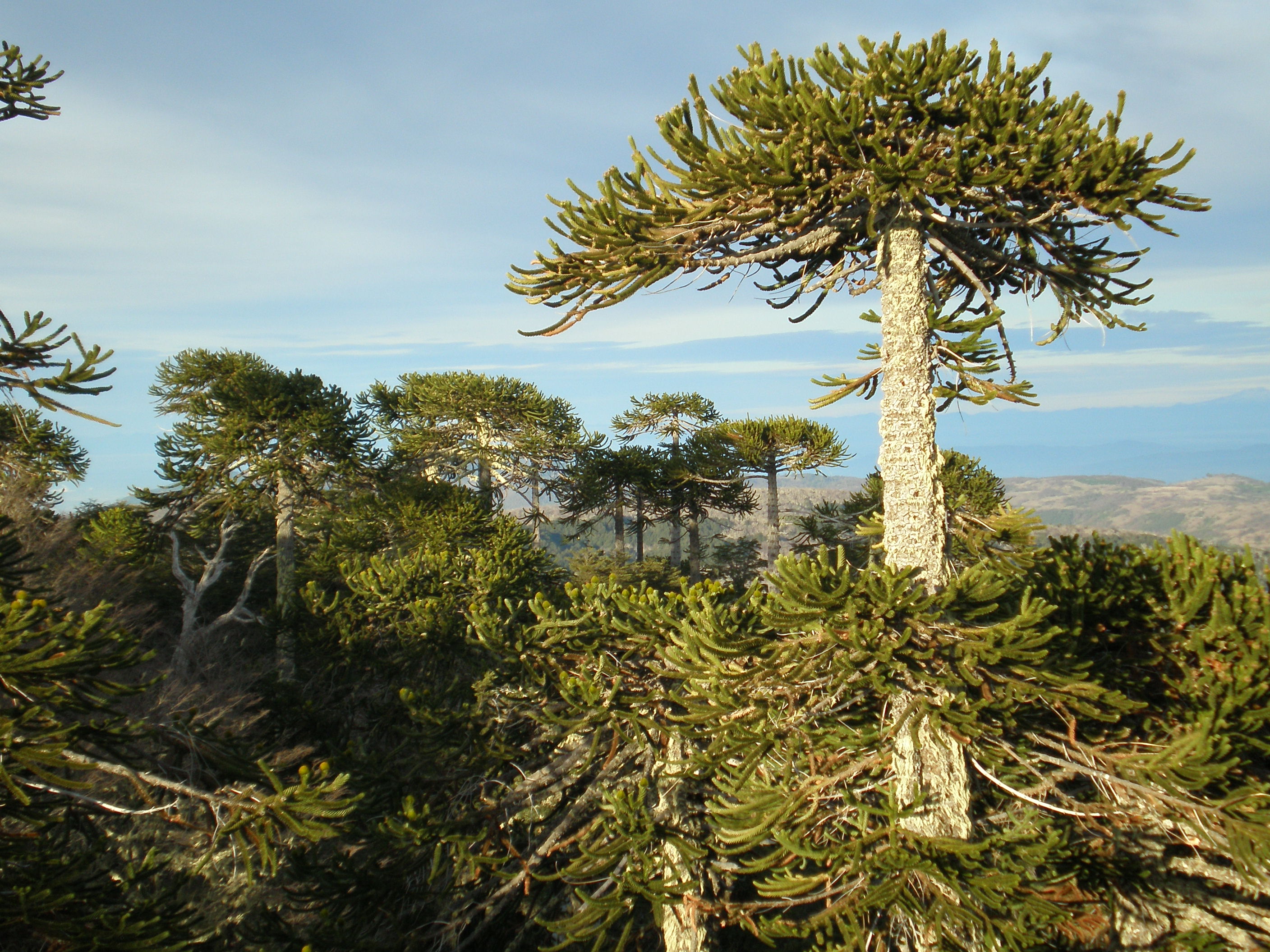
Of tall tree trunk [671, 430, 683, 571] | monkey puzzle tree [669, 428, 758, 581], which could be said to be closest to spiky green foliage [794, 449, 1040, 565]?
monkey puzzle tree [669, 428, 758, 581]

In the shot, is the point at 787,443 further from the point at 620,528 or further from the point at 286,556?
the point at 286,556

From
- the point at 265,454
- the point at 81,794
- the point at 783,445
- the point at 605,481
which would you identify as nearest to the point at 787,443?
the point at 783,445

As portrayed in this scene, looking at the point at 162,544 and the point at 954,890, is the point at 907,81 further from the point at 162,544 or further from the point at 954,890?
the point at 162,544

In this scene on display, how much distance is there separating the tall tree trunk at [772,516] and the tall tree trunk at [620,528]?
218 inches

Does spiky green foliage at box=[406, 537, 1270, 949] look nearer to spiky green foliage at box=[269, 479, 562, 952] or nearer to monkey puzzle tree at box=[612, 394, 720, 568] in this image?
spiky green foliage at box=[269, 479, 562, 952]

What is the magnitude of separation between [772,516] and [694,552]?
14.4 feet

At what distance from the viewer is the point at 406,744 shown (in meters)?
8.91

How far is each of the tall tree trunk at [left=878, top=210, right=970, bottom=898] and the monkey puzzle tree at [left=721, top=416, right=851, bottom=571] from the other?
53.1ft

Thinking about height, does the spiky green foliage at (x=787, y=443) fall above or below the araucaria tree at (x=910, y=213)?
below

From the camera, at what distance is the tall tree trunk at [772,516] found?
22906mm

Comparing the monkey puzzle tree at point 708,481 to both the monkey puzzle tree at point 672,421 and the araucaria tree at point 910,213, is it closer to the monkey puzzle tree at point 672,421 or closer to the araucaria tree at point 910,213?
the monkey puzzle tree at point 672,421

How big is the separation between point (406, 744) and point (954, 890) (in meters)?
7.10

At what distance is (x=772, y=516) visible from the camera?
23.9 m

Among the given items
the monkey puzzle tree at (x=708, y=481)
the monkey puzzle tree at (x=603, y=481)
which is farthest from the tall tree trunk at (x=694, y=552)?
the monkey puzzle tree at (x=603, y=481)
